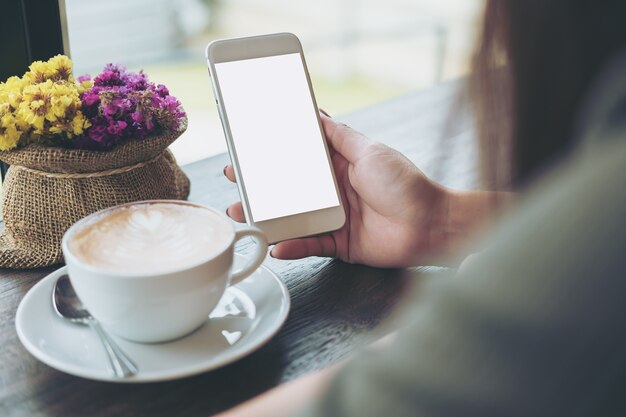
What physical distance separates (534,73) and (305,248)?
437mm

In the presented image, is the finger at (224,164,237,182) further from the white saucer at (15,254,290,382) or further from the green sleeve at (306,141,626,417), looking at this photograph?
the green sleeve at (306,141,626,417)

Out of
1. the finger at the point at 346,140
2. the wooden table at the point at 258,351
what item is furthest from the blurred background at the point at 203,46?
the wooden table at the point at 258,351

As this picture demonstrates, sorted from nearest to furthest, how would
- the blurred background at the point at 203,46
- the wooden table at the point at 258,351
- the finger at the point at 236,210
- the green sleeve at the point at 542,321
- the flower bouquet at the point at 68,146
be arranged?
1. the green sleeve at the point at 542,321
2. the wooden table at the point at 258,351
3. the flower bouquet at the point at 68,146
4. the finger at the point at 236,210
5. the blurred background at the point at 203,46

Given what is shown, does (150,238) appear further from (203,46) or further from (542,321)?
(203,46)

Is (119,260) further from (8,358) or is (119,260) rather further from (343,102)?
(343,102)

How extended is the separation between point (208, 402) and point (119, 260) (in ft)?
0.48

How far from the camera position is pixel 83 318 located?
63cm

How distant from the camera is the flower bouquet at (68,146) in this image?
72cm

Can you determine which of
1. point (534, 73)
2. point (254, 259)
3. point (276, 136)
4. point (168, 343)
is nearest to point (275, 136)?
point (276, 136)

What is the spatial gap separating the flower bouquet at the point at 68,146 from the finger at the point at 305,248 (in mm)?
181

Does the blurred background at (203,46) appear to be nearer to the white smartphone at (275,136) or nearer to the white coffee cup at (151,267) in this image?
the white smartphone at (275,136)

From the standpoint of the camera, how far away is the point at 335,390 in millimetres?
382

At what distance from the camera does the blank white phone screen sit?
0.80 m

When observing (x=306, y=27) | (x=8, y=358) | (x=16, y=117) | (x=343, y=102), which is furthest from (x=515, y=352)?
(x=306, y=27)
